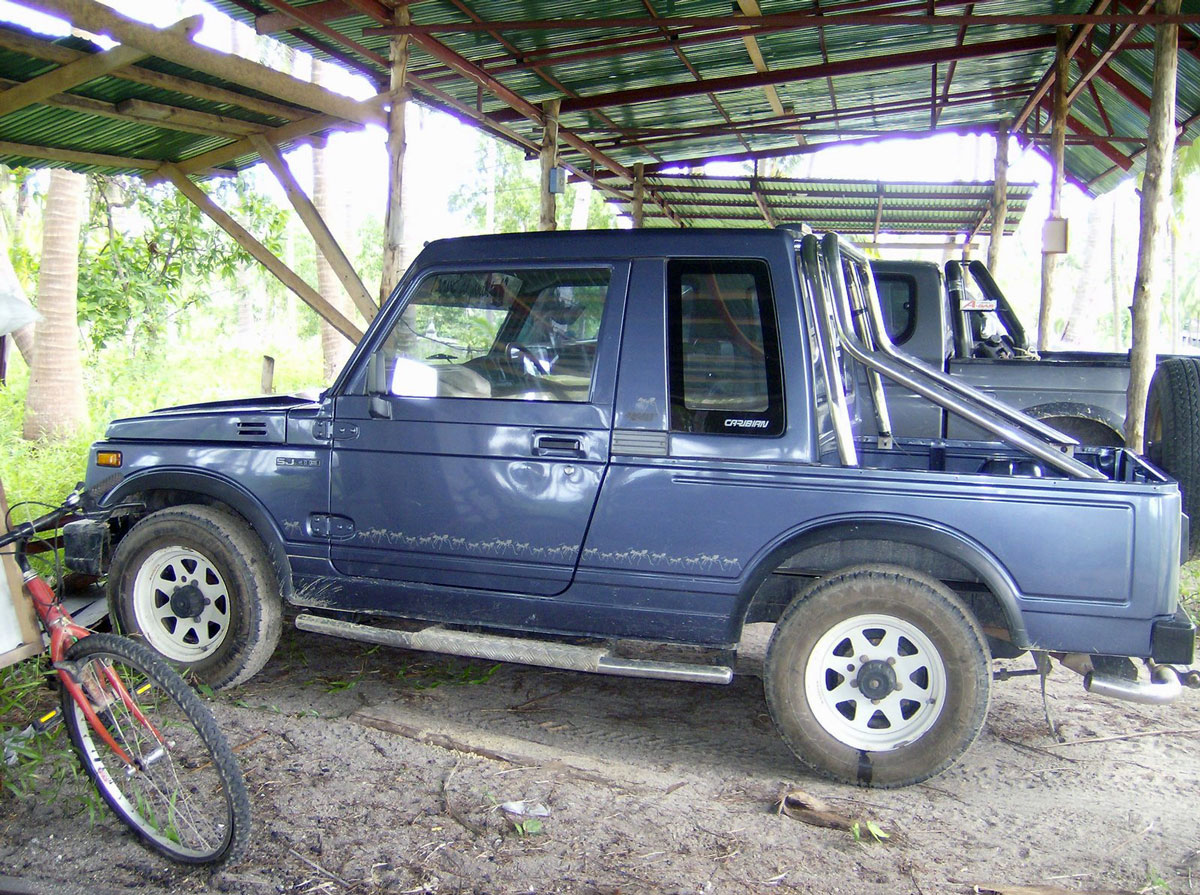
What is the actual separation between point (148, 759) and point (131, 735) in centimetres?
11

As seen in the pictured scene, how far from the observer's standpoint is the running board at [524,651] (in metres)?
3.70

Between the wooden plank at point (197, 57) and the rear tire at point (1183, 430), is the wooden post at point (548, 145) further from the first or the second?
the rear tire at point (1183, 430)

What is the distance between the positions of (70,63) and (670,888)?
618cm

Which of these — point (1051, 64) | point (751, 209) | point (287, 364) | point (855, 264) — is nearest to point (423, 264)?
point (855, 264)

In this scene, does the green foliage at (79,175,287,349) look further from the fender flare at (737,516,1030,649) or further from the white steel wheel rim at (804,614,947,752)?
the white steel wheel rim at (804,614,947,752)

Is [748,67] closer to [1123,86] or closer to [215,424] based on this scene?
[1123,86]

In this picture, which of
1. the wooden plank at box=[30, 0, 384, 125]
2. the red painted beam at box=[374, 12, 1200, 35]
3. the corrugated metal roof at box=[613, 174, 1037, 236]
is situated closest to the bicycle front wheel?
the wooden plank at box=[30, 0, 384, 125]

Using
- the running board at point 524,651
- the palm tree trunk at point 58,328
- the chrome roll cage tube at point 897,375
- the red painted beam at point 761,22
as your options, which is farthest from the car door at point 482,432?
the palm tree trunk at point 58,328

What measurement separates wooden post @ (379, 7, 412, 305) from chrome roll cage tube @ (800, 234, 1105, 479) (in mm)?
4505

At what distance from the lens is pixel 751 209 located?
17562 millimetres

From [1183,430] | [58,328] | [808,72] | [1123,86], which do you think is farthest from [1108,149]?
[58,328]

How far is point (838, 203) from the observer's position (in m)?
16.3

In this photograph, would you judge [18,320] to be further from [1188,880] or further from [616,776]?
[1188,880]

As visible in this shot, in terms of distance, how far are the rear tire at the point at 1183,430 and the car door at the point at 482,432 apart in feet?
12.1
